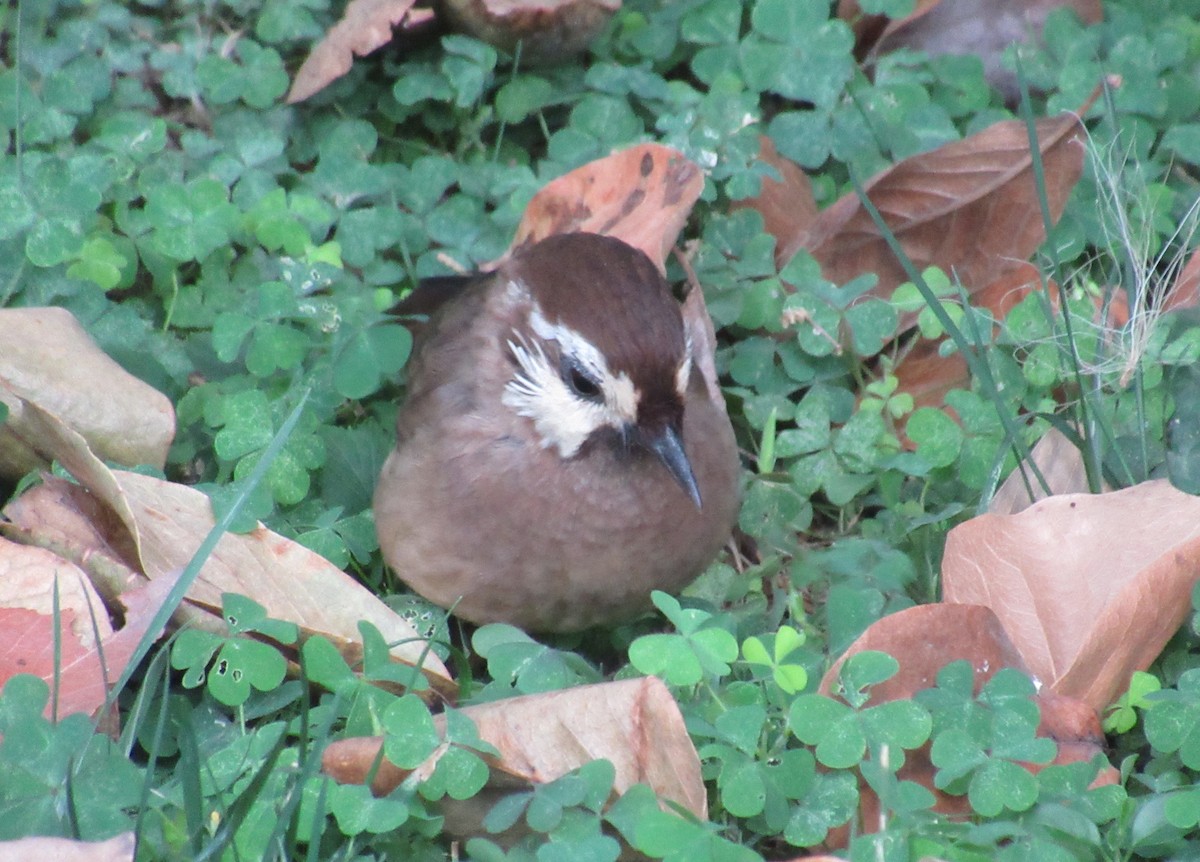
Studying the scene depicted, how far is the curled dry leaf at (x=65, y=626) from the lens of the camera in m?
→ 3.29

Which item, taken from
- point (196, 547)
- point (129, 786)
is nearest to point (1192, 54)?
point (196, 547)

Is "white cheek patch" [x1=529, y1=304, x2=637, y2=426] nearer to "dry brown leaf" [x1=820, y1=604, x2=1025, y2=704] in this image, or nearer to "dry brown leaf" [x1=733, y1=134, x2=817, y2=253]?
"dry brown leaf" [x1=820, y1=604, x2=1025, y2=704]

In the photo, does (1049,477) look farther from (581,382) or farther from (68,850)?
(68,850)

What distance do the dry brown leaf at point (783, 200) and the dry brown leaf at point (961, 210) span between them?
0.57 feet

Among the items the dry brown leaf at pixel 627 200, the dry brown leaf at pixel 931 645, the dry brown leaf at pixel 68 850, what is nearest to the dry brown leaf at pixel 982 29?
the dry brown leaf at pixel 627 200

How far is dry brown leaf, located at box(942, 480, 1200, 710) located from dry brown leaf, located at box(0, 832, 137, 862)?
2021 millimetres

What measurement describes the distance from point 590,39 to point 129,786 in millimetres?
3340

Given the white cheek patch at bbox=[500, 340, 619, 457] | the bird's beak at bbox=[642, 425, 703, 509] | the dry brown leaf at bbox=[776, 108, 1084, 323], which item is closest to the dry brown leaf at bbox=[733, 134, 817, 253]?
the dry brown leaf at bbox=[776, 108, 1084, 323]

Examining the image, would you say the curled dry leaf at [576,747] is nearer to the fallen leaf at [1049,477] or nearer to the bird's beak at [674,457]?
the bird's beak at [674,457]

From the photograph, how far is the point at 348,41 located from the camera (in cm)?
527

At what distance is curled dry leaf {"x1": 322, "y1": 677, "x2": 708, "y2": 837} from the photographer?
3146 millimetres

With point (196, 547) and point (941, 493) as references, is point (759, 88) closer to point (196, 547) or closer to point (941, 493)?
point (941, 493)

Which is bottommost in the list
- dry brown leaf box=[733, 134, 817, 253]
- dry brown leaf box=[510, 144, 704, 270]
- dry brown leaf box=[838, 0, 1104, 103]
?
dry brown leaf box=[733, 134, 817, 253]

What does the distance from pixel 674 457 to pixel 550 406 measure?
0.39 meters
